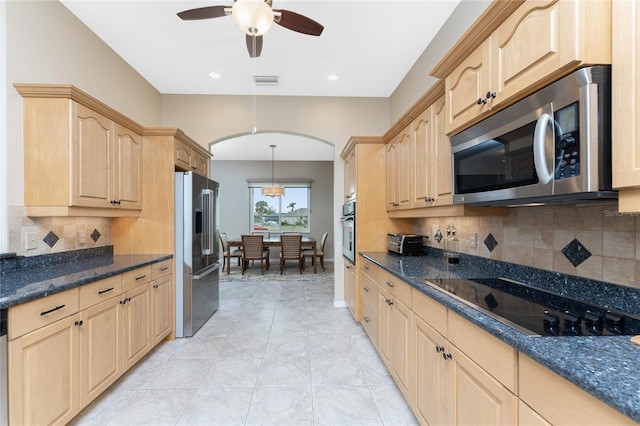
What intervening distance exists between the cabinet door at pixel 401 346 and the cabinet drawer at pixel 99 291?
2.01 meters

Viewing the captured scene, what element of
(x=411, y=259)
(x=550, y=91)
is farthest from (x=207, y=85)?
(x=550, y=91)

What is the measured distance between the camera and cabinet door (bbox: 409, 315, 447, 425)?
138cm

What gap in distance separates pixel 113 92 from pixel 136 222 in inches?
54.0

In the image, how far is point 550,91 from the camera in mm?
1057

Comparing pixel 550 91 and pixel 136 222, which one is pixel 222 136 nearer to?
pixel 136 222

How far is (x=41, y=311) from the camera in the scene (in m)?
1.47

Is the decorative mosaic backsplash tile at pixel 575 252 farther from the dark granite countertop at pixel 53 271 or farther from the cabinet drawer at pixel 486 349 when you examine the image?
the dark granite countertop at pixel 53 271

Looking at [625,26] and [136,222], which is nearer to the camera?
[625,26]

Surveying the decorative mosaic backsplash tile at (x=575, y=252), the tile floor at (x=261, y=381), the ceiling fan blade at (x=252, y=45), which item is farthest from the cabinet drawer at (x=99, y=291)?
the decorative mosaic backsplash tile at (x=575, y=252)

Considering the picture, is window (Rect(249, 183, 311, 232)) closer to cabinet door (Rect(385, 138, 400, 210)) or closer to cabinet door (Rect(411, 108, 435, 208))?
cabinet door (Rect(385, 138, 400, 210))

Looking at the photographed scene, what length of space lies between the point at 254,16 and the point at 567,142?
1.65m

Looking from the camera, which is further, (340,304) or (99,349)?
(340,304)

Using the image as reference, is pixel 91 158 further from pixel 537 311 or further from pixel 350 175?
pixel 537 311

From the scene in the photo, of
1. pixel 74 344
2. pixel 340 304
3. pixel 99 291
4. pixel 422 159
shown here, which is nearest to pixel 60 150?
pixel 99 291
